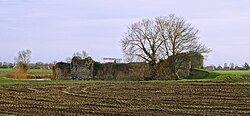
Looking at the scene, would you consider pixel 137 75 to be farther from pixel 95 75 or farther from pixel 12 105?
pixel 12 105

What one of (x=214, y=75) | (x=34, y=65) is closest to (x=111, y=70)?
(x=214, y=75)

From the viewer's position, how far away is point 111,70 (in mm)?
56406

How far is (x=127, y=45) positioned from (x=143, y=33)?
95.0 inches

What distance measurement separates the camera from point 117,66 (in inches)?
2221

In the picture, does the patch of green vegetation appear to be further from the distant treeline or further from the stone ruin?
the distant treeline

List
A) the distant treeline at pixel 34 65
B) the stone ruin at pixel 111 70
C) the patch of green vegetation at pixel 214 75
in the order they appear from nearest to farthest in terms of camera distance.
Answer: the patch of green vegetation at pixel 214 75 → the stone ruin at pixel 111 70 → the distant treeline at pixel 34 65

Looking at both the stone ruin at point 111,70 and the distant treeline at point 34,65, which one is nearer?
the stone ruin at point 111,70

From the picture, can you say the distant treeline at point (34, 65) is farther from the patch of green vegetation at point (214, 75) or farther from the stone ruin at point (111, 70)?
the patch of green vegetation at point (214, 75)

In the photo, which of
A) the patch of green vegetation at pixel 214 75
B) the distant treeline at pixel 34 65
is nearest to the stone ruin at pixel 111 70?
the patch of green vegetation at pixel 214 75

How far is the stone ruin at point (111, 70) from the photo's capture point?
5244 centimetres

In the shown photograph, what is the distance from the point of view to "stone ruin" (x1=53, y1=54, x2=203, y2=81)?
52.4m

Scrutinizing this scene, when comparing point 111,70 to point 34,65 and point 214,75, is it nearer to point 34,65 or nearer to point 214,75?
point 214,75

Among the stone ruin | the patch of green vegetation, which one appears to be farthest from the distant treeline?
the patch of green vegetation

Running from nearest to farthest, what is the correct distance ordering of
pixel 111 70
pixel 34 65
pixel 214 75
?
pixel 214 75 < pixel 111 70 < pixel 34 65
